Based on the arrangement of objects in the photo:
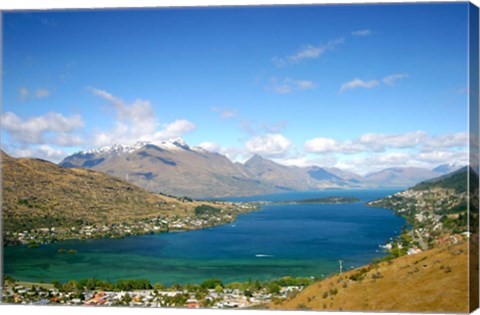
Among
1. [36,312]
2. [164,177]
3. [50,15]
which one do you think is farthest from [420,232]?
[164,177]

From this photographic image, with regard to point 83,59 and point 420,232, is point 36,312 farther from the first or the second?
point 420,232

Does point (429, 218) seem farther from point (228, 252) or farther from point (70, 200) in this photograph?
point (70, 200)

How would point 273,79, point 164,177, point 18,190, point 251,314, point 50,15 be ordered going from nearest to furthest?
point 251,314 < point 50,15 < point 273,79 < point 18,190 < point 164,177

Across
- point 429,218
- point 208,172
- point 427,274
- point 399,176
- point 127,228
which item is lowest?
point 427,274

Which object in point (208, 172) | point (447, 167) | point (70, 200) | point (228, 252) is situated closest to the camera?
point (447, 167)

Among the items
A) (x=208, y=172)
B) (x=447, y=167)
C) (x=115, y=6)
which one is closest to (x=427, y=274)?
(x=447, y=167)

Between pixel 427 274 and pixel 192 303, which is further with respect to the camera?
pixel 192 303
